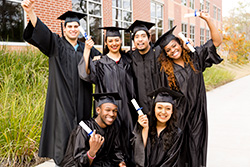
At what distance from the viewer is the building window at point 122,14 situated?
42.1 ft

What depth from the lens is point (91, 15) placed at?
11.1m

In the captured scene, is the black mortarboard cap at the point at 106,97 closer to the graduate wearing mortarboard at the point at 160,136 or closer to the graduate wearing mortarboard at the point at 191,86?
the graduate wearing mortarboard at the point at 160,136

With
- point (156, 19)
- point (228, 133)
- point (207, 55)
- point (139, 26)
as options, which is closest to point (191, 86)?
point (207, 55)

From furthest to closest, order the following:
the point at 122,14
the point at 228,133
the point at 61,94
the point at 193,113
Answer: the point at 122,14 < the point at 228,133 < the point at 61,94 < the point at 193,113

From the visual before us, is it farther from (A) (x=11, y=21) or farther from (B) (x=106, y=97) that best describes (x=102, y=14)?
(B) (x=106, y=97)

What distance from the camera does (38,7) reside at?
8.53 metres

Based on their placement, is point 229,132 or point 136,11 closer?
point 229,132

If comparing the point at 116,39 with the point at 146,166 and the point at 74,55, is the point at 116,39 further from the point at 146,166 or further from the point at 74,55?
the point at 146,166

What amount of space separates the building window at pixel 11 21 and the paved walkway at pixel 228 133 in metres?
4.76

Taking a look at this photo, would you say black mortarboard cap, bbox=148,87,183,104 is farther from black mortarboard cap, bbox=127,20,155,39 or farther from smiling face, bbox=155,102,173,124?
black mortarboard cap, bbox=127,20,155,39

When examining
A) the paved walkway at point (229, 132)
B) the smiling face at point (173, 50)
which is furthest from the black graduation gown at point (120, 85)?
the paved walkway at point (229, 132)

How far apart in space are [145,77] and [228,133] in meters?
3.10

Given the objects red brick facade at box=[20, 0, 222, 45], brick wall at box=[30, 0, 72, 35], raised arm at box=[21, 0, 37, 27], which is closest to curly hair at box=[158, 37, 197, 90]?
raised arm at box=[21, 0, 37, 27]

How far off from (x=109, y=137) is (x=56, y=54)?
1177 mm
